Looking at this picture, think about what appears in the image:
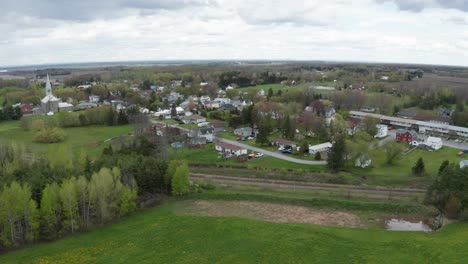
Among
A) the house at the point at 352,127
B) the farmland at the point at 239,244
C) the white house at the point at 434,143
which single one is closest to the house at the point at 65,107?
the house at the point at 352,127

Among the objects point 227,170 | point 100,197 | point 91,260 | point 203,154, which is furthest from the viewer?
point 203,154

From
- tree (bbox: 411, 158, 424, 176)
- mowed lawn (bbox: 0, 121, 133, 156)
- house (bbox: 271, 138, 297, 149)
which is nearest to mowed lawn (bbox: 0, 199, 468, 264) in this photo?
tree (bbox: 411, 158, 424, 176)

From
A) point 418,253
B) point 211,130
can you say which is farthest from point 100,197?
point 211,130

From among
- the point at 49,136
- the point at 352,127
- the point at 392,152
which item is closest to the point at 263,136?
the point at 352,127

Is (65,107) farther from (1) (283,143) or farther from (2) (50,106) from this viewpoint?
(1) (283,143)

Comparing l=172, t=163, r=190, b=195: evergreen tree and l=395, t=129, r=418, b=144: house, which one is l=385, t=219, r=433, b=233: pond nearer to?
l=172, t=163, r=190, b=195: evergreen tree

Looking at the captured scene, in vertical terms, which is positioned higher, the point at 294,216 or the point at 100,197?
the point at 100,197

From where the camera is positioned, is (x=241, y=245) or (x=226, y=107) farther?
(x=226, y=107)

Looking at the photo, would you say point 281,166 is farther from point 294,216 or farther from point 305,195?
point 294,216
